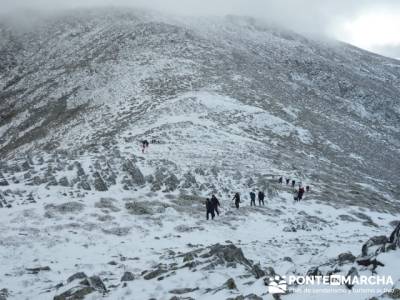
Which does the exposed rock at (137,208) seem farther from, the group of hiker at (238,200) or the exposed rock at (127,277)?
the exposed rock at (127,277)

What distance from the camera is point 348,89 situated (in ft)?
253

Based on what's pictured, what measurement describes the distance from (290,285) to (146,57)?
58060 mm

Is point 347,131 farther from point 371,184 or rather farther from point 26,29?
point 26,29

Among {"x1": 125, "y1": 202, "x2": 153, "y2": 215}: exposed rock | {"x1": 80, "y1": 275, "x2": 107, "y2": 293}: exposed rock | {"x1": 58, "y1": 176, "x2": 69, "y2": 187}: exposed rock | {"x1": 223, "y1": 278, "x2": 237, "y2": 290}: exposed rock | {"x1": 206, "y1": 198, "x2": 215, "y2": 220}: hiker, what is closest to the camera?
{"x1": 223, "y1": 278, "x2": 237, "y2": 290}: exposed rock

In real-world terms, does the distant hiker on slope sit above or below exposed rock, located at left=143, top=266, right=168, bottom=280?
above

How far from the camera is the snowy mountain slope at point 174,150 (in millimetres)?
16328

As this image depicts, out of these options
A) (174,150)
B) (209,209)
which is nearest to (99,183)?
(209,209)

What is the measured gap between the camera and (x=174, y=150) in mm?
32031

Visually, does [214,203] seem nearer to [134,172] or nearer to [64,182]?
[134,172]

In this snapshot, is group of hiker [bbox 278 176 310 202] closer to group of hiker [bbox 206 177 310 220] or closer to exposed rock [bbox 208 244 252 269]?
group of hiker [bbox 206 177 310 220]

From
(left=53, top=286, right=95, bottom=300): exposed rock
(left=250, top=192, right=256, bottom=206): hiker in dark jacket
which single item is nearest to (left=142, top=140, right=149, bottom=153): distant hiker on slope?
(left=250, top=192, right=256, bottom=206): hiker in dark jacket

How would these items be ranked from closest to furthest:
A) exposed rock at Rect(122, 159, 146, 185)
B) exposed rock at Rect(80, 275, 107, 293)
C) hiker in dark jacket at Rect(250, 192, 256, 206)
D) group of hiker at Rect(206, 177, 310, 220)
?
exposed rock at Rect(80, 275, 107, 293), group of hiker at Rect(206, 177, 310, 220), hiker in dark jacket at Rect(250, 192, 256, 206), exposed rock at Rect(122, 159, 146, 185)

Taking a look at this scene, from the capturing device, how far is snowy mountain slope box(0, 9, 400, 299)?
16328mm

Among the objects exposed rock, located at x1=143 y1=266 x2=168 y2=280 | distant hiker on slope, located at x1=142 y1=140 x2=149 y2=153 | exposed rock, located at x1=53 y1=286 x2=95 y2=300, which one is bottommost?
exposed rock, located at x1=143 y1=266 x2=168 y2=280
